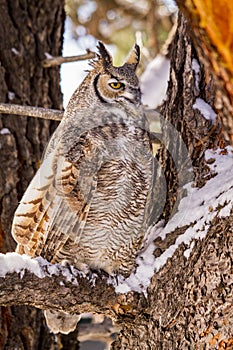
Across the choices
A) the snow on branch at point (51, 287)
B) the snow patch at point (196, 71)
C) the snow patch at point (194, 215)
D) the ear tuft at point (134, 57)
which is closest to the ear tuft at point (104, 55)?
the ear tuft at point (134, 57)

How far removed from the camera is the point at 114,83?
199 cm

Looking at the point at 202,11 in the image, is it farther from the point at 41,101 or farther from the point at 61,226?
the point at 41,101

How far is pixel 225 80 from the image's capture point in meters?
0.91

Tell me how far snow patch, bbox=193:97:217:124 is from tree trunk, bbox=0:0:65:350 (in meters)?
0.88

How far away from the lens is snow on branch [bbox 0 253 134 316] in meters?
1.47

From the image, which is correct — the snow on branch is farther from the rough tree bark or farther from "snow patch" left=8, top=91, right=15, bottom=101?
"snow patch" left=8, top=91, right=15, bottom=101

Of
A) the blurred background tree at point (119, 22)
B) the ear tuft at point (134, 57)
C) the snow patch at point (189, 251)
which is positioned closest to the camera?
the snow patch at point (189, 251)

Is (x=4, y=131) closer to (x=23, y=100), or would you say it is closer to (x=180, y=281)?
(x=23, y=100)

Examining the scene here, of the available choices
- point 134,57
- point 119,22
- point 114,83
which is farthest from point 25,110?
point 119,22

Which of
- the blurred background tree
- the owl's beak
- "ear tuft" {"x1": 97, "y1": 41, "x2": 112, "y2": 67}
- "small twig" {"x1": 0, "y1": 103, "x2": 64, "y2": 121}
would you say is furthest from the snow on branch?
the blurred background tree

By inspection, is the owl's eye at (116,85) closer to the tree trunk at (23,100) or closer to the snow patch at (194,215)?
the snow patch at (194,215)

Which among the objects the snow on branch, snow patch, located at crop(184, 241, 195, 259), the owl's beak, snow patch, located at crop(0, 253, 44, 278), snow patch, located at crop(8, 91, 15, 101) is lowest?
the snow on branch

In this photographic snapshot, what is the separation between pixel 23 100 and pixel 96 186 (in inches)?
31.3

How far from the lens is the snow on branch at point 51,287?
57.7 inches
